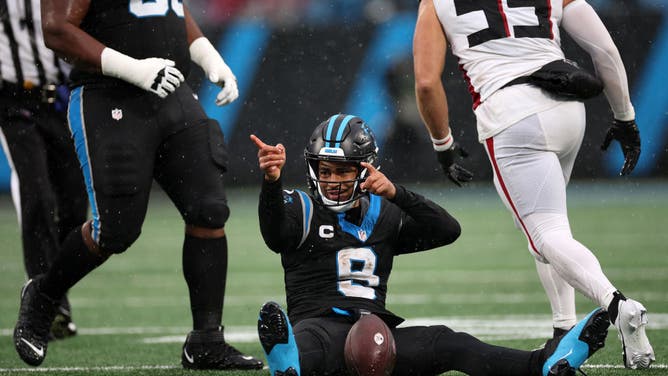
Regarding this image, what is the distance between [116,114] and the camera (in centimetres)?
417

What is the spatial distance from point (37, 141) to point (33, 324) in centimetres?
131

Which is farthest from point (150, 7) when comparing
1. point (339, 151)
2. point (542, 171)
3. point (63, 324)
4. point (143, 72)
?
point (63, 324)

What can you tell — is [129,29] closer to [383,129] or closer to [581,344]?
[581,344]

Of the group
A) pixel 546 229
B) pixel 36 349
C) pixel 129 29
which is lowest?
pixel 36 349

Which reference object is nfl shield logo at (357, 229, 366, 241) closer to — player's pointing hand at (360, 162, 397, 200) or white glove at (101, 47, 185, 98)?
player's pointing hand at (360, 162, 397, 200)

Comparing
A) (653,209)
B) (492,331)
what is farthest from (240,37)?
(492,331)

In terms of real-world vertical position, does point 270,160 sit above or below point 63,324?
above

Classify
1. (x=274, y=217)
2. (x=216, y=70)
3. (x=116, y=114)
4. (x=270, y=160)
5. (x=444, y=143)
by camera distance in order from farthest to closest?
(x=216, y=70) → (x=116, y=114) → (x=444, y=143) → (x=274, y=217) → (x=270, y=160)

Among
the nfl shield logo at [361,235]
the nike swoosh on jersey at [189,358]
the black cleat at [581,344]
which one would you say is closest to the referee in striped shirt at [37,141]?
the nike swoosh on jersey at [189,358]

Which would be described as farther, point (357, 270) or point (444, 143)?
point (444, 143)

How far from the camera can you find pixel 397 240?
3916 millimetres

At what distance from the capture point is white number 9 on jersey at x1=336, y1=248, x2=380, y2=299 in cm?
375

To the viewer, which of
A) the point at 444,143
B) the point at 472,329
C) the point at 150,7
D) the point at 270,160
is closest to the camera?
the point at 270,160

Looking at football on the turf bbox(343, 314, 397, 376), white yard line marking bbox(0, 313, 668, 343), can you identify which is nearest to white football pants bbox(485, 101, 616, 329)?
football on the turf bbox(343, 314, 397, 376)
